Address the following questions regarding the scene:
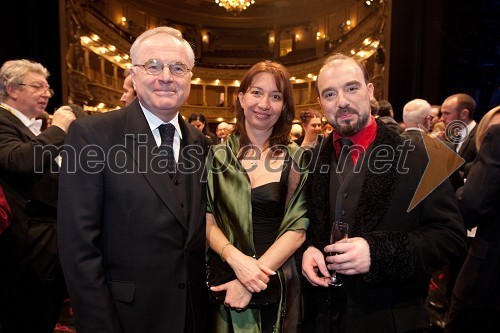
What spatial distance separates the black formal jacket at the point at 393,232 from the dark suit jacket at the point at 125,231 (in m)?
0.71

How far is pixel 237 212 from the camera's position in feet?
6.77

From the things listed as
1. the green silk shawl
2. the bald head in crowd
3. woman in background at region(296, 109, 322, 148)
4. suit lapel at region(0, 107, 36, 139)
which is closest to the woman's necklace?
the green silk shawl

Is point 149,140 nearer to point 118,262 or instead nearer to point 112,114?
point 112,114

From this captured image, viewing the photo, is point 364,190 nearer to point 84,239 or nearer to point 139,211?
point 139,211

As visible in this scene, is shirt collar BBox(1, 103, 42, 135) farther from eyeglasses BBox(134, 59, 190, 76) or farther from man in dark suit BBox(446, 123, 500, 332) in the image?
man in dark suit BBox(446, 123, 500, 332)

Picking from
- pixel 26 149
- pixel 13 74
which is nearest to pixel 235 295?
pixel 26 149

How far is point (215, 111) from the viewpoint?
25.6 metres

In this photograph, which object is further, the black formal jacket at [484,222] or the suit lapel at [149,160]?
the black formal jacket at [484,222]

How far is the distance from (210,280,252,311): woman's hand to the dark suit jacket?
20 centimetres

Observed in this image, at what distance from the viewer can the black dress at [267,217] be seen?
6.89 feet

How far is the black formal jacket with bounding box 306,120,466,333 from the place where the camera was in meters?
1.65

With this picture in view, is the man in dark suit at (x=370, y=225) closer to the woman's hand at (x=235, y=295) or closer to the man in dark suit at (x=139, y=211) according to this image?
the woman's hand at (x=235, y=295)

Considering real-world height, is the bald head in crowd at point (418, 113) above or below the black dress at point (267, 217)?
above

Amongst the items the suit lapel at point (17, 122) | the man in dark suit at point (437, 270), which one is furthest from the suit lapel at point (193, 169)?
the man in dark suit at point (437, 270)
